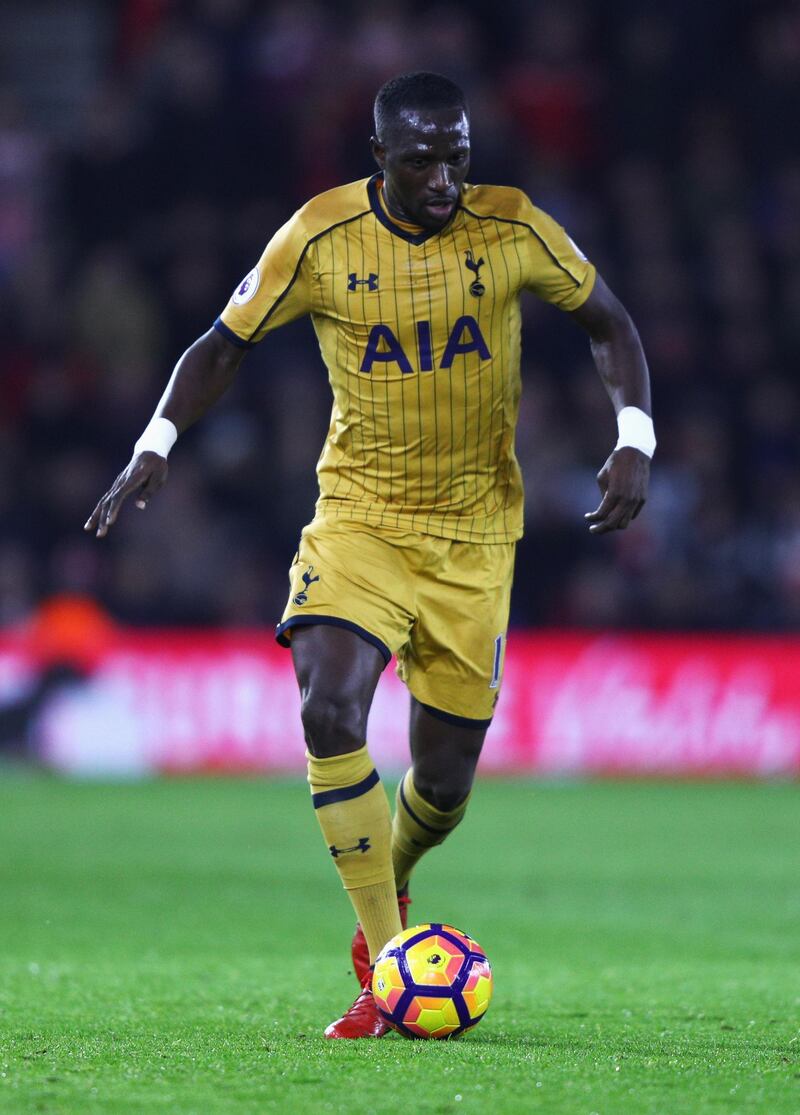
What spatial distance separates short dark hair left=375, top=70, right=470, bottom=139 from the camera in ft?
15.3

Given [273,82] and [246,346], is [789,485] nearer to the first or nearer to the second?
[273,82]

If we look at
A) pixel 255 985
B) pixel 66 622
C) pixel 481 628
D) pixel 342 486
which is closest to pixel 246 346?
pixel 342 486

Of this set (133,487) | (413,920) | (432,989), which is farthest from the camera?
(413,920)

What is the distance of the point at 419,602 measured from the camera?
4926mm

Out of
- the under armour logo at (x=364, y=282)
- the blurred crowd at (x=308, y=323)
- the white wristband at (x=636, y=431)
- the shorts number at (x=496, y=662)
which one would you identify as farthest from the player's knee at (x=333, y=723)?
the blurred crowd at (x=308, y=323)

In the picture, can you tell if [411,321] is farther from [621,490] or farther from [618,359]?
[621,490]

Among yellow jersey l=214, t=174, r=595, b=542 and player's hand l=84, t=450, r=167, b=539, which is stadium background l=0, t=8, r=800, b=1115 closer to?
yellow jersey l=214, t=174, r=595, b=542

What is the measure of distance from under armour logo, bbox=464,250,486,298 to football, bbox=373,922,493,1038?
1667mm

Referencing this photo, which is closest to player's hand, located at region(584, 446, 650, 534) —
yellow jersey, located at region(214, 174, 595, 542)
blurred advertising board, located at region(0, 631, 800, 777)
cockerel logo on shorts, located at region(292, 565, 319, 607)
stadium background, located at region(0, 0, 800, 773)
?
yellow jersey, located at region(214, 174, 595, 542)

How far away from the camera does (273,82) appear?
48.7ft

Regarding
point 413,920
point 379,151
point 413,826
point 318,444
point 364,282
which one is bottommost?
point 413,920

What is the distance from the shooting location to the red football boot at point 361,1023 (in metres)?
4.38

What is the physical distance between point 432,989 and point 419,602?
3.56 ft

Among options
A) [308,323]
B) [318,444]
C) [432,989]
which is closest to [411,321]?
[432,989]
